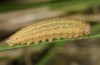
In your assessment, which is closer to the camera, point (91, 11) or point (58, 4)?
point (58, 4)

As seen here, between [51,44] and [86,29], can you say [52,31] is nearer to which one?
[86,29]

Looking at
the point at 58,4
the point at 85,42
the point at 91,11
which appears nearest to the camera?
the point at 58,4

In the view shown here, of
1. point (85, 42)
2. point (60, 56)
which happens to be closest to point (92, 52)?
point (85, 42)

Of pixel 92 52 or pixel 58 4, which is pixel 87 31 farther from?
pixel 92 52

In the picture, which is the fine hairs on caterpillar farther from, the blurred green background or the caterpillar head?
the blurred green background

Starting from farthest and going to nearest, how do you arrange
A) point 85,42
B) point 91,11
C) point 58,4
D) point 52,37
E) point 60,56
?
point 91,11 → point 85,42 → point 60,56 → point 58,4 → point 52,37

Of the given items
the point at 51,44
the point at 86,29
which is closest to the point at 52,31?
the point at 86,29
